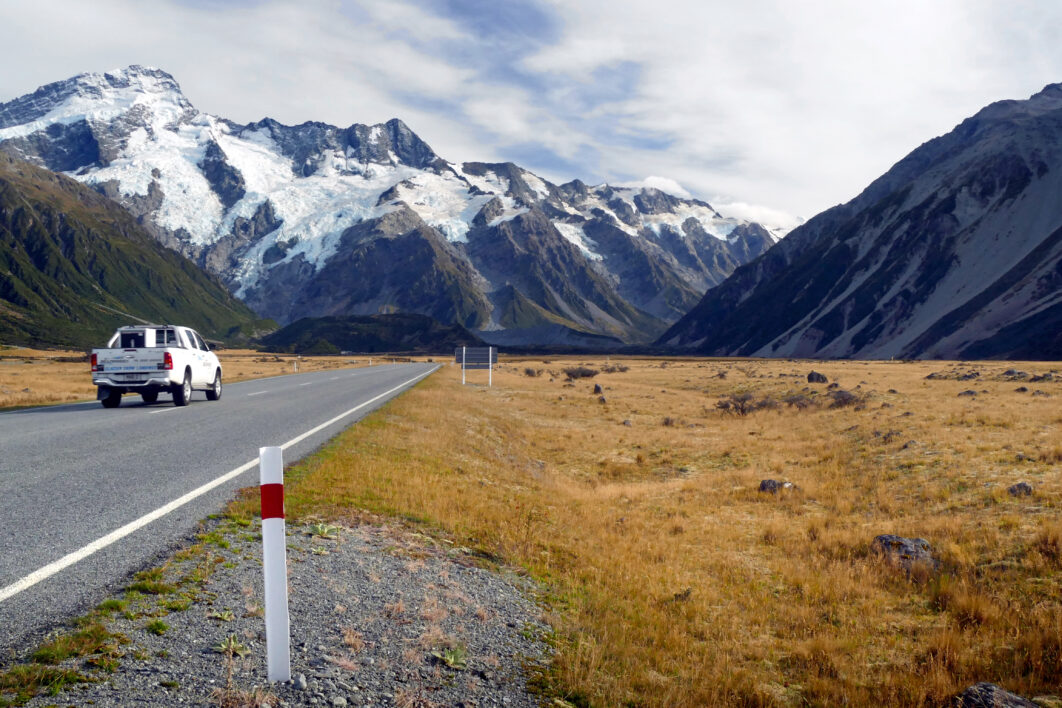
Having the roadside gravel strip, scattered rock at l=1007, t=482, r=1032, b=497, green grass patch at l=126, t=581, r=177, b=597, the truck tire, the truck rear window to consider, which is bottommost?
scattered rock at l=1007, t=482, r=1032, b=497

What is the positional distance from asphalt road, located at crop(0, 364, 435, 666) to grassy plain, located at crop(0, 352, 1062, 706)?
1082 millimetres

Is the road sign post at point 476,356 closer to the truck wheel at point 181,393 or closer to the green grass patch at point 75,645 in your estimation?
the truck wheel at point 181,393

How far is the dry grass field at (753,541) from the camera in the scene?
597cm

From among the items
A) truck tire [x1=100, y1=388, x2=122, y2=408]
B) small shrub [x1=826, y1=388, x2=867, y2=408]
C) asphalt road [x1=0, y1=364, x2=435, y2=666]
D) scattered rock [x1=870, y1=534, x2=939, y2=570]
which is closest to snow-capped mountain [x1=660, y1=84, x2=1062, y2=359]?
small shrub [x1=826, y1=388, x2=867, y2=408]

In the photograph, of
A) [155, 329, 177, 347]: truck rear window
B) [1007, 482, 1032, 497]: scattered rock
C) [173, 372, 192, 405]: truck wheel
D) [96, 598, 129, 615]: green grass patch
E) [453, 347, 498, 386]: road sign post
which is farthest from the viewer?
[453, 347, 498, 386]: road sign post

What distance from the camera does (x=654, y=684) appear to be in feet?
17.2

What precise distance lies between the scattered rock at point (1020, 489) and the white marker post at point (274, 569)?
536 inches

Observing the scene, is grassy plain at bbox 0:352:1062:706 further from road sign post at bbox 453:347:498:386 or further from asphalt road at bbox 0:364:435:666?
road sign post at bbox 453:347:498:386

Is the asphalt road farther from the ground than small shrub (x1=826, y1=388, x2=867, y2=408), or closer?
farther from the ground

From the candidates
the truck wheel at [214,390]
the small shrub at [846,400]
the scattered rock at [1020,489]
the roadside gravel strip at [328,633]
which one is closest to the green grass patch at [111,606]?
the roadside gravel strip at [328,633]

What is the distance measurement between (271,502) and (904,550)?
9553mm

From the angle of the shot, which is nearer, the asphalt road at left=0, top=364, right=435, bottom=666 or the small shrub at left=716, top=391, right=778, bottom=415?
the asphalt road at left=0, top=364, right=435, bottom=666

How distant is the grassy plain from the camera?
235 inches

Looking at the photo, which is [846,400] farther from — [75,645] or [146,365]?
[75,645]
